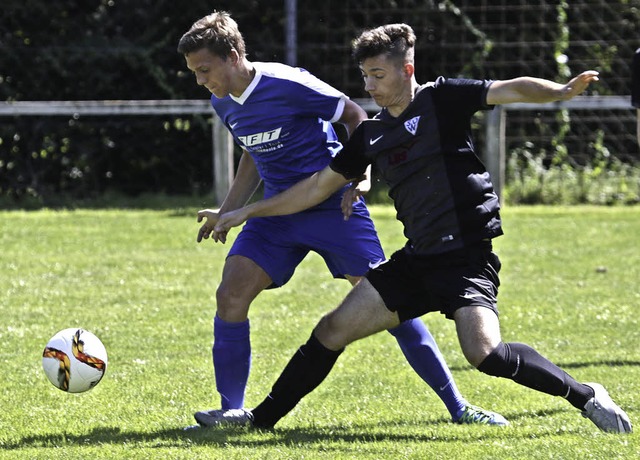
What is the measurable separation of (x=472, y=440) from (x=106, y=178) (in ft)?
38.0

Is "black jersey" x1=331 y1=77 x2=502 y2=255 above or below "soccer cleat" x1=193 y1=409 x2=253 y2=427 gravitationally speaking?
above

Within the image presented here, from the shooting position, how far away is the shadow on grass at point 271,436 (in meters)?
5.20

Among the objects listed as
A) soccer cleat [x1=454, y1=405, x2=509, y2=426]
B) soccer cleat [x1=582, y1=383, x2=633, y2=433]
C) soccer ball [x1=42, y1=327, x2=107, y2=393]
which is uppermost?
soccer ball [x1=42, y1=327, x2=107, y2=393]

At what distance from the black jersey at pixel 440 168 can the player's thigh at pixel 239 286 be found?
0.88 metres

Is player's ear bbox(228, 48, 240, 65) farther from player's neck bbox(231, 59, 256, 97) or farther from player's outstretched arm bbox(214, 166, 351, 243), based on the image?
player's outstretched arm bbox(214, 166, 351, 243)

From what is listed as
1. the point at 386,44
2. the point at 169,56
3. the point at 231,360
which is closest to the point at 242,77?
the point at 386,44

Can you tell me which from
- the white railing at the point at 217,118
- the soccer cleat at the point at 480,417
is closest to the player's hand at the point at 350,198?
the soccer cleat at the point at 480,417

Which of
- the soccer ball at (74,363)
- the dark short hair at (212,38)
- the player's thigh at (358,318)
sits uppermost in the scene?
the dark short hair at (212,38)

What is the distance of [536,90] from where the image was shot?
4.85 m

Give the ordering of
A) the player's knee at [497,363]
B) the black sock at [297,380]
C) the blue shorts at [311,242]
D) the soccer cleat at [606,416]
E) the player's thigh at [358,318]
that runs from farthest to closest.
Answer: the blue shorts at [311,242], the black sock at [297,380], the player's thigh at [358,318], the soccer cleat at [606,416], the player's knee at [497,363]

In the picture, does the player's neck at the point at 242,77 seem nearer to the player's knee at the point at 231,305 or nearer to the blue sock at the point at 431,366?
the player's knee at the point at 231,305

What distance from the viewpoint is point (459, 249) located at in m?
5.18

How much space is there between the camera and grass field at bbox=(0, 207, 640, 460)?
516 cm

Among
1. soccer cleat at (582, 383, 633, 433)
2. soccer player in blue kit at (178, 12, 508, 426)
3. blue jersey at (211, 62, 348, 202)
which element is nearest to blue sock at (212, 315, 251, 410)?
soccer player in blue kit at (178, 12, 508, 426)
